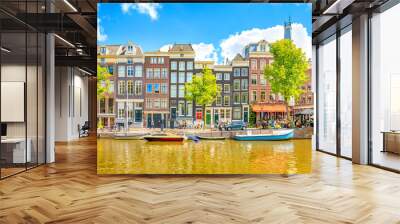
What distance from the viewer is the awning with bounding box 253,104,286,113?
655 cm

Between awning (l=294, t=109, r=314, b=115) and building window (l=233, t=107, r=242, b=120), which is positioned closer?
building window (l=233, t=107, r=242, b=120)

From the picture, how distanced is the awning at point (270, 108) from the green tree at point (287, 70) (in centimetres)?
10

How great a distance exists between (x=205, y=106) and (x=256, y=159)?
125cm

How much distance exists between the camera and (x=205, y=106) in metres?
6.59

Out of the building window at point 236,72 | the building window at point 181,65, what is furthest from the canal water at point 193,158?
the building window at point 181,65

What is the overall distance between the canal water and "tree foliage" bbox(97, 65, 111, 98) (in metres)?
0.79

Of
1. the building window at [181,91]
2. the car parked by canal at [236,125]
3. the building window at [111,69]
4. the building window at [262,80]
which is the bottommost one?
the car parked by canal at [236,125]

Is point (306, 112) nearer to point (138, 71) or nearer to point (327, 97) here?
point (138, 71)

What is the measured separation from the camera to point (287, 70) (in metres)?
6.54

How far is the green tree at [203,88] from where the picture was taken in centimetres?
646

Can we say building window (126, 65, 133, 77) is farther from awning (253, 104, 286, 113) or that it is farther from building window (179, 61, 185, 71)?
awning (253, 104, 286, 113)

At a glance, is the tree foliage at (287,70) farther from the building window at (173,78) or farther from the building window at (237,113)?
the building window at (173,78)

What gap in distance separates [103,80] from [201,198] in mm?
2765

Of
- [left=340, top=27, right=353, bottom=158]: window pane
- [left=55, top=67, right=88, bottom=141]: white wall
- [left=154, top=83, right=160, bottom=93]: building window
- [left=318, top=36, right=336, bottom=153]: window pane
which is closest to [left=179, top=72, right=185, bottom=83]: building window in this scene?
[left=154, top=83, right=160, bottom=93]: building window
